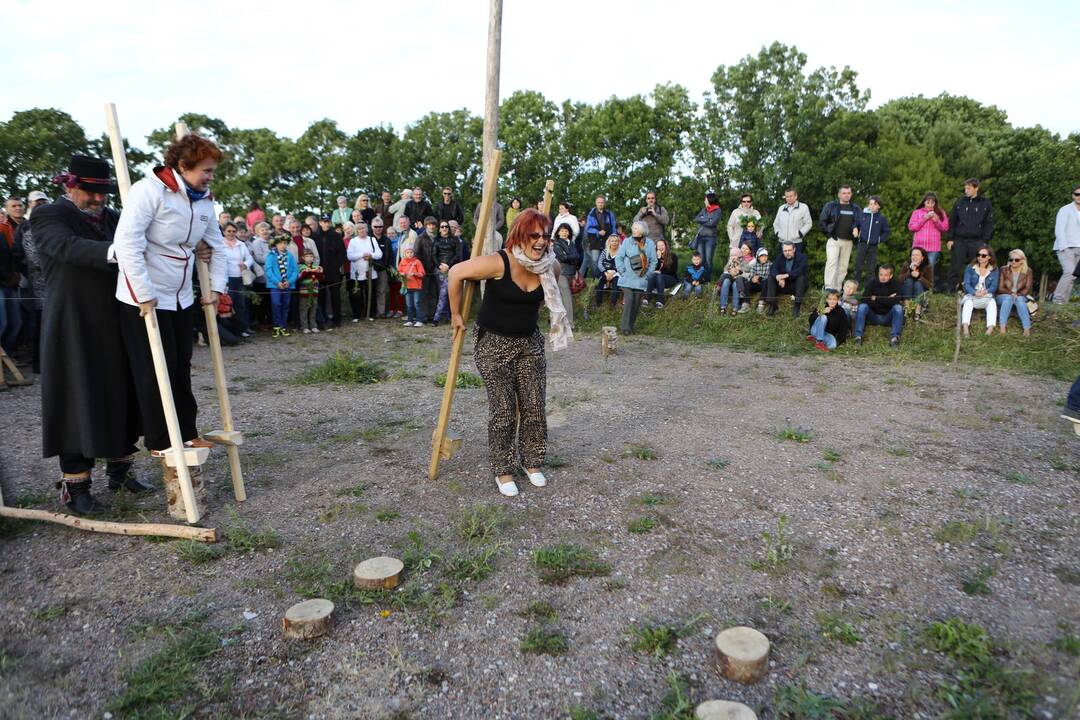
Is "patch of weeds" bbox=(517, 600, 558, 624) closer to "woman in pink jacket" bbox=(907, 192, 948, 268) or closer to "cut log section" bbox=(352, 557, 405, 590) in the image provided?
"cut log section" bbox=(352, 557, 405, 590)

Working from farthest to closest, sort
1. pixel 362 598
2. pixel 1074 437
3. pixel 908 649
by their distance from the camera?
pixel 1074 437 < pixel 362 598 < pixel 908 649

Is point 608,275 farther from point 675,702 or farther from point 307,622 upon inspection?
point 675,702

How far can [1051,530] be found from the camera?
4.30 metres

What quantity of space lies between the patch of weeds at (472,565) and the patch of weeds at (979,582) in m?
2.53

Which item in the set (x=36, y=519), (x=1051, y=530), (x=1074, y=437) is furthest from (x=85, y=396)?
(x=1074, y=437)

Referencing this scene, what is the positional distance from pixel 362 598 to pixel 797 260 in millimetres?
10584

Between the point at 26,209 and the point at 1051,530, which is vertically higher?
the point at 26,209

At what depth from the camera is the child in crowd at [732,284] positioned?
12497 mm

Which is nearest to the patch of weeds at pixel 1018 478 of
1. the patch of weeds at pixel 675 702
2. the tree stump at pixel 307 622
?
the patch of weeds at pixel 675 702

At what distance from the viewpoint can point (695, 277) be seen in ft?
43.4

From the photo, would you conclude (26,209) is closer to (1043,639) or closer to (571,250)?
(571,250)

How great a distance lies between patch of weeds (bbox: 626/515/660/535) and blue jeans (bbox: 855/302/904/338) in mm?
8110

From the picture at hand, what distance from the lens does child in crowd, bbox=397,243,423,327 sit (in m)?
12.8

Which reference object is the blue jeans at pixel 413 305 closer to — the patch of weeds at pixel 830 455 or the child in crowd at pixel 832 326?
the child in crowd at pixel 832 326
